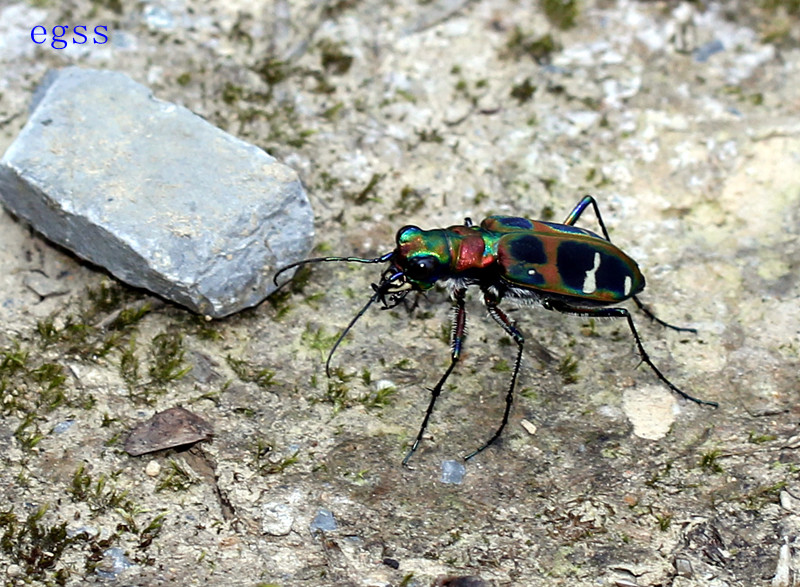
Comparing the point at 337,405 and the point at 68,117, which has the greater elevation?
the point at 68,117

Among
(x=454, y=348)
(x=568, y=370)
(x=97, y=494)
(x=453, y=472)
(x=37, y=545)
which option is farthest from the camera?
(x=568, y=370)

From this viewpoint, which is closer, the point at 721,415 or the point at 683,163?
the point at 721,415

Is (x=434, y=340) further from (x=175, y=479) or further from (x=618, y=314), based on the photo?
(x=175, y=479)

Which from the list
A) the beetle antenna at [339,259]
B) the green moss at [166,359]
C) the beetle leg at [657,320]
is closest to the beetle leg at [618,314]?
the beetle leg at [657,320]

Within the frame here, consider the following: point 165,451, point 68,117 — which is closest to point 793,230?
point 165,451

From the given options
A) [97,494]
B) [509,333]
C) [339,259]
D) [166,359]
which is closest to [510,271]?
[509,333]

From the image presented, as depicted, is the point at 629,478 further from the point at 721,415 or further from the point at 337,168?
the point at 337,168

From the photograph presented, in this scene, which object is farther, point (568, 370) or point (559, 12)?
point (559, 12)

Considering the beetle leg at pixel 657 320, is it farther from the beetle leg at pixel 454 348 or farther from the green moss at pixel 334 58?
the green moss at pixel 334 58
